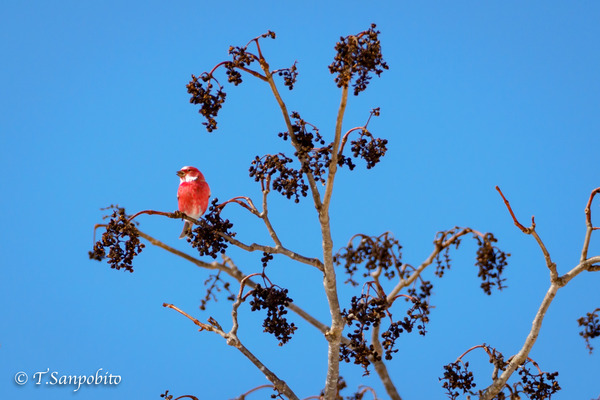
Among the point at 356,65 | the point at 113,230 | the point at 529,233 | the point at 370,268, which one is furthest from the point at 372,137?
the point at 113,230

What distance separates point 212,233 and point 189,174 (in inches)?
52.3

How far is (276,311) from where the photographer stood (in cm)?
323

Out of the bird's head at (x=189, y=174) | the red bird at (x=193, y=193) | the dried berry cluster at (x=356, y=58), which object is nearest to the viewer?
the dried berry cluster at (x=356, y=58)

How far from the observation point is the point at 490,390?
143 inches

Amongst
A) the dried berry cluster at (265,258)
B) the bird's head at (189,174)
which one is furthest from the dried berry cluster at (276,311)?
the bird's head at (189,174)

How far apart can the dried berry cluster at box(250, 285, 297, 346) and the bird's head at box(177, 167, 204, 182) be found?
53.5 inches

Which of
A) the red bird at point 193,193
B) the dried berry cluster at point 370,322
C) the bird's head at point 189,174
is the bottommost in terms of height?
the dried berry cluster at point 370,322

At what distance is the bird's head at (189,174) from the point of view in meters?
4.42

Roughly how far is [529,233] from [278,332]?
4.09ft

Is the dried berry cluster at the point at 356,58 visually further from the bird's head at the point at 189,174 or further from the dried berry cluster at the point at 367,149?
the bird's head at the point at 189,174

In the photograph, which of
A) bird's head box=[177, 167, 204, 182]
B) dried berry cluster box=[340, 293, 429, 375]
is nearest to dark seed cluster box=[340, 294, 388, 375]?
dried berry cluster box=[340, 293, 429, 375]

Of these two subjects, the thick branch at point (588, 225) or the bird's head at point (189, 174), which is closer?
the thick branch at point (588, 225)

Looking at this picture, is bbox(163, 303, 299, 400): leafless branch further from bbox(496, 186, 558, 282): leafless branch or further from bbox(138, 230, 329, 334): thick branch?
bbox(496, 186, 558, 282): leafless branch

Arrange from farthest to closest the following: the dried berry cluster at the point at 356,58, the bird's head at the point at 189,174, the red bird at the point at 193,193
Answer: the bird's head at the point at 189,174, the red bird at the point at 193,193, the dried berry cluster at the point at 356,58
